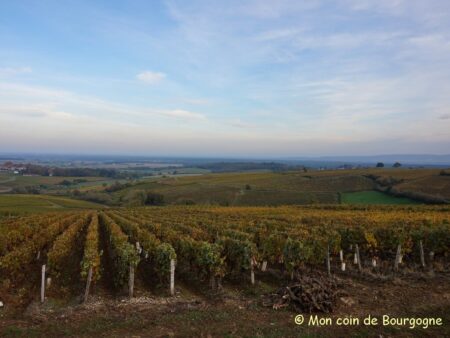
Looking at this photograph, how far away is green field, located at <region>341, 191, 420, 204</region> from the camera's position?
201 feet

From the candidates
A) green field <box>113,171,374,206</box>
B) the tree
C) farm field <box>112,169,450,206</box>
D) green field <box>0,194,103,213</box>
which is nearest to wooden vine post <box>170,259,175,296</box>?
green field <box>0,194,103,213</box>

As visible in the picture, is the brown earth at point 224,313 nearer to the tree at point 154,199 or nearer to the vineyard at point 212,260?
the vineyard at point 212,260

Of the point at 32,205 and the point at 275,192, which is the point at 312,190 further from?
the point at 32,205

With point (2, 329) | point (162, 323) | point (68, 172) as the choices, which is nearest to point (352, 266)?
point (162, 323)

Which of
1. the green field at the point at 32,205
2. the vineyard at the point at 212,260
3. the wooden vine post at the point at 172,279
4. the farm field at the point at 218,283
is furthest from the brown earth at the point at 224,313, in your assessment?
the green field at the point at 32,205

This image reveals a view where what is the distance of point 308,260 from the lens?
17.2 metres

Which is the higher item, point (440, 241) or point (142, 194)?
point (440, 241)

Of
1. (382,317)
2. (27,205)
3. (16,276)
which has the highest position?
(382,317)

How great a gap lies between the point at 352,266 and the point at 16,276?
16.8 metres

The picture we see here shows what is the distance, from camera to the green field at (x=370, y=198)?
2413 inches

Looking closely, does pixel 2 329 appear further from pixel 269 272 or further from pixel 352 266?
pixel 352 266

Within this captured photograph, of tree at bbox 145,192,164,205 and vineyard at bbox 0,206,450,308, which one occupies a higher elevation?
vineyard at bbox 0,206,450,308

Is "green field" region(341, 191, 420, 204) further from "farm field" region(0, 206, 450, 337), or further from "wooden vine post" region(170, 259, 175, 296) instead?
"wooden vine post" region(170, 259, 175, 296)

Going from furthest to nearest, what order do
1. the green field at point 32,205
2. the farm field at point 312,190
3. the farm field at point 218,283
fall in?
the farm field at point 312,190 → the green field at point 32,205 → the farm field at point 218,283
